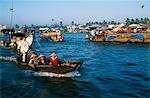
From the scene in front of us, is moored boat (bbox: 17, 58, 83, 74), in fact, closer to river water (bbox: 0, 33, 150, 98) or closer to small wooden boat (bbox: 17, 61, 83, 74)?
small wooden boat (bbox: 17, 61, 83, 74)

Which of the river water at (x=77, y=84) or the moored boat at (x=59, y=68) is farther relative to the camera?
the moored boat at (x=59, y=68)

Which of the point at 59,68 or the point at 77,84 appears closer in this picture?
the point at 77,84

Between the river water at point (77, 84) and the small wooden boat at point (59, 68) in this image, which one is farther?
the small wooden boat at point (59, 68)

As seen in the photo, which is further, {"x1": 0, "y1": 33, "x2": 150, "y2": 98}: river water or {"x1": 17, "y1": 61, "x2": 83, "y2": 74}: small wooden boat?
{"x1": 17, "y1": 61, "x2": 83, "y2": 74}: small wooden boat

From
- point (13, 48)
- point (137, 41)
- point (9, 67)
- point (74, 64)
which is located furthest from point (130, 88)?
point (137, 41)

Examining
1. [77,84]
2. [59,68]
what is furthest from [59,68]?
[77,84]

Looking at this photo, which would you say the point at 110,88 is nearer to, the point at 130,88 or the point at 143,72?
the point at 130,88

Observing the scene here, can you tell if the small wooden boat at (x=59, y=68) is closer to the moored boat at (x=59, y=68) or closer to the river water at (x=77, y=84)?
the moored boat at (x=59, y=68)

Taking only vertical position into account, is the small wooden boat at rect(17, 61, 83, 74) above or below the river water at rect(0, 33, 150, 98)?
above

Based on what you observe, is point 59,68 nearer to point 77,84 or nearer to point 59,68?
point 59,68

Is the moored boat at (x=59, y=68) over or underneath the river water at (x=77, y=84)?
over

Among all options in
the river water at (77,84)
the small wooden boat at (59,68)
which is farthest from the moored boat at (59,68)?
the river water at (77,84)

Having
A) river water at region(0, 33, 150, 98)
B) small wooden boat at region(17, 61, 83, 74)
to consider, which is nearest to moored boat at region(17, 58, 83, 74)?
small wooden boat at region(17, 61, 83, 74)

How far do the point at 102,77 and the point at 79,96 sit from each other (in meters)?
6.00
